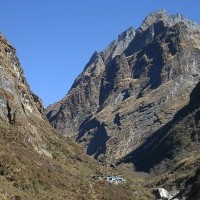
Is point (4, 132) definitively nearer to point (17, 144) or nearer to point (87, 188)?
point (17, 144)

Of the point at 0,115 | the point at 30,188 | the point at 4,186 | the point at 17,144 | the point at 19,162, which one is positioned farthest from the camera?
the point at 0,115

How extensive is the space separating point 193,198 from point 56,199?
42.2 meters

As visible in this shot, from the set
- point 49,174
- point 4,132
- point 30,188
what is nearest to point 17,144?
point 4,132

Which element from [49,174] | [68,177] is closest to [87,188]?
[68,177]

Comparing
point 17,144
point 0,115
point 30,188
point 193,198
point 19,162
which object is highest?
point 0,115

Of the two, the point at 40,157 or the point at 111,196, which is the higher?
the point at 40,157

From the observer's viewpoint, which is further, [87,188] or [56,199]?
[87,188]

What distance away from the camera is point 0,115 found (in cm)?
19750

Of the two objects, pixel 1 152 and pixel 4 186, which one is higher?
pixel 1 152

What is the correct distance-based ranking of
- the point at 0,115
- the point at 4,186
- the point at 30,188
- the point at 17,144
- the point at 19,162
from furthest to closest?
the point at 0,115 → the point at 17,144 → the point at 19,162 → the point at 30,188 → the point at 4,186

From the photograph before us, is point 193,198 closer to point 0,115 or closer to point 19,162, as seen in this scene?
point 19,162

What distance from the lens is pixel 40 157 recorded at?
191500 mm

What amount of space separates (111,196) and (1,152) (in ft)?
156

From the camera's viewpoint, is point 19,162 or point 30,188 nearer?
point 30,188
